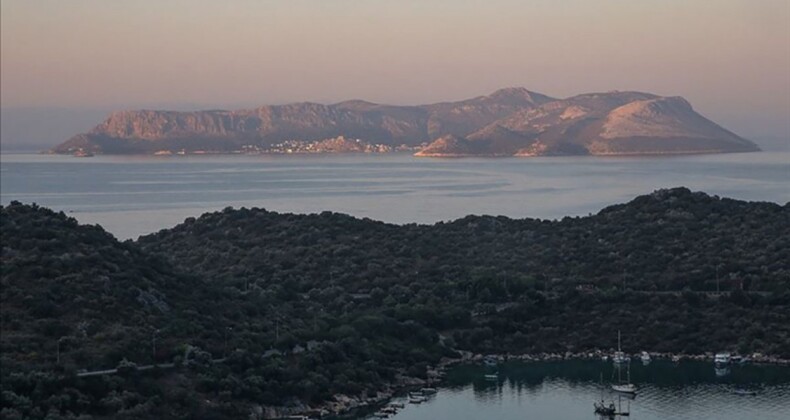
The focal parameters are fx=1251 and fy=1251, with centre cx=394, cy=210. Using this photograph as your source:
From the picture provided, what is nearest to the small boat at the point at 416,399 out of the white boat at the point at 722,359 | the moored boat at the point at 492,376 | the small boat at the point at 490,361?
the moored boat at the point at 492,376

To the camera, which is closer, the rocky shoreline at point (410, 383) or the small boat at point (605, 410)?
the rocky shoreline at point (410, 383)

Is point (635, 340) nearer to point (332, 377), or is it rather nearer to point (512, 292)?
point (512, 292)

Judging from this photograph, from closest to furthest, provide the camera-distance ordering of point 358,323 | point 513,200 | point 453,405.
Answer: point 453,405, point 358,323, point 513,200

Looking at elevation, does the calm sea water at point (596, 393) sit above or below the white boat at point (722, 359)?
below

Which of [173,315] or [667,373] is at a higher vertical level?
[173,315]

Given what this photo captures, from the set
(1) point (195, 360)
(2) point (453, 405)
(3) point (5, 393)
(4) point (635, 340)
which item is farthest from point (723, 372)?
(3) point (5, 393)

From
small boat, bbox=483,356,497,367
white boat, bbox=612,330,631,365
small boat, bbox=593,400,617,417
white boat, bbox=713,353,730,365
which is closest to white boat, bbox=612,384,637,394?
small boat, bbox=593,400,617,417

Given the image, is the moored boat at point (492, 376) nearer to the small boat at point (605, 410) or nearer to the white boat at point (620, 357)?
the white boat at point (620, 357)
